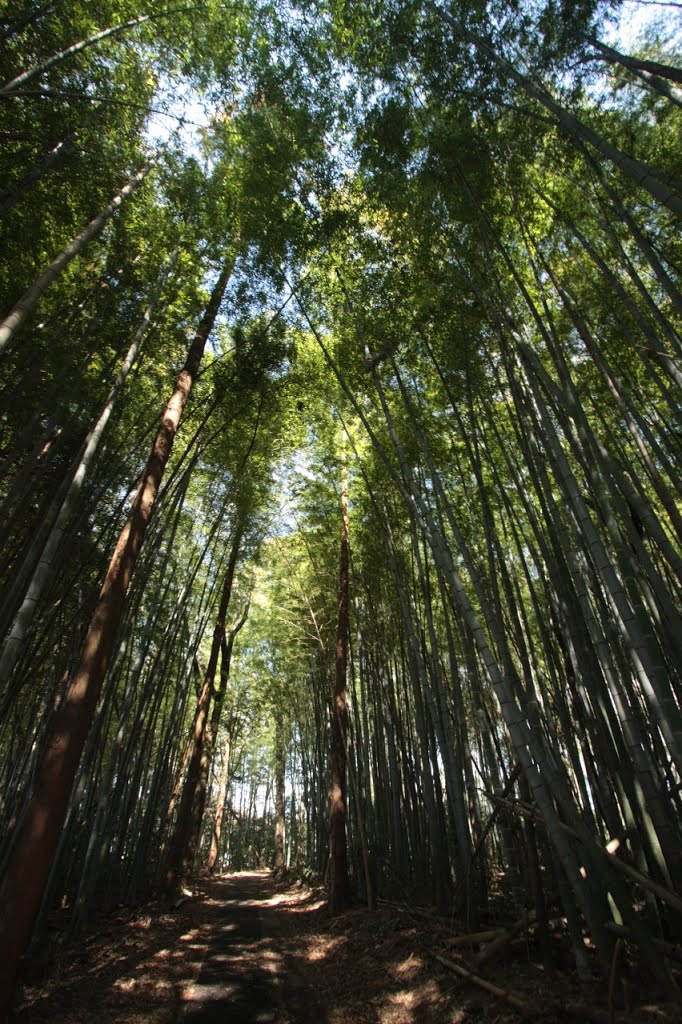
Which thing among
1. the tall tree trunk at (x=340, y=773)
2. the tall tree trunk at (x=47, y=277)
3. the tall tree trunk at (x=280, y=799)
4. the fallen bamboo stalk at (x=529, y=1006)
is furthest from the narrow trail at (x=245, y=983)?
the tall tree trunk at (x=280, y=799)

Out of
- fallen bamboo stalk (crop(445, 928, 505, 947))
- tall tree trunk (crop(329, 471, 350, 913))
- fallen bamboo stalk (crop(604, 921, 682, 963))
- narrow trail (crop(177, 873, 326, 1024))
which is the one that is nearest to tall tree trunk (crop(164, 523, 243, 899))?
narrow trail (crop(177, 873, 326, 1024))

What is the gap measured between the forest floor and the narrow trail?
→ 0.01 meters

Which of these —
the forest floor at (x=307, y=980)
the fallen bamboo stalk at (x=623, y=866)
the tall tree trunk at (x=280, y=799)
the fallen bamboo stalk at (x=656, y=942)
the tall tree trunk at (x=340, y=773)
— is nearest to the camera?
the fallen bamboo stalk at (x=623, y=866)

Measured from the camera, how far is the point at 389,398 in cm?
552

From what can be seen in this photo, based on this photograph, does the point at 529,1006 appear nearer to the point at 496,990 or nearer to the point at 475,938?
the point at 496,990

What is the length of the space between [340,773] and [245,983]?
7.00ft

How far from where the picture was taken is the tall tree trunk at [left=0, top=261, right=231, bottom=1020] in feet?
6.70

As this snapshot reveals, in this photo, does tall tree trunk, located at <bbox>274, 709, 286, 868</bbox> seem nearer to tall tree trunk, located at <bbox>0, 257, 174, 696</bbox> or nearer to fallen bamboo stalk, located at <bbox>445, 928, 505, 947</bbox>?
fallen bamboo stalk, located at <bbox>445, 928, 505, 947</bbox>

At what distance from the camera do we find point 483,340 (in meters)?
4.16

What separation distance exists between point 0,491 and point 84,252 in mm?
2159

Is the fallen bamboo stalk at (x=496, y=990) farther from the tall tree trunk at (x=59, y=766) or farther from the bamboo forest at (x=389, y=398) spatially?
the tall tree trunk at (x=59, y=766)

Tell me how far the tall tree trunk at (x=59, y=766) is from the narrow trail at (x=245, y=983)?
4.45 ft

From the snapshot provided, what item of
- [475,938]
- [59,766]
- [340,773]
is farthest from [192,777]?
[59,766]

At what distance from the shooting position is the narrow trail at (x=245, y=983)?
288 centimetres
